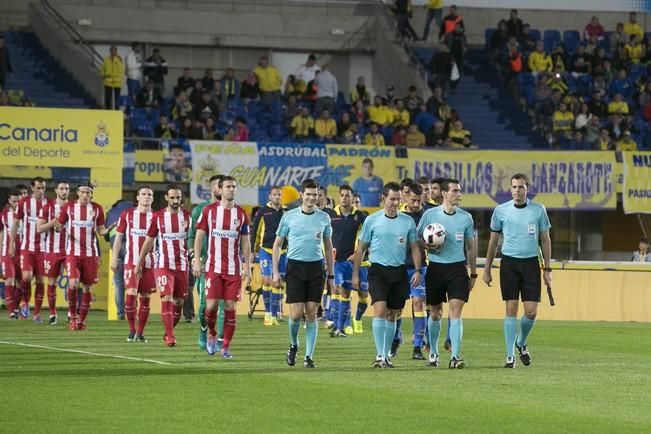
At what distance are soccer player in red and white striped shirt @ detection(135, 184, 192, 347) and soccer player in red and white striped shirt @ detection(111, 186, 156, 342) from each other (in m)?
0.96

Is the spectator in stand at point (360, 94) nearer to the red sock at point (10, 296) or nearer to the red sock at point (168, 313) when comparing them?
the red sock at point (10, 296)

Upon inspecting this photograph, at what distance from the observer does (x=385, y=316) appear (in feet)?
58.3

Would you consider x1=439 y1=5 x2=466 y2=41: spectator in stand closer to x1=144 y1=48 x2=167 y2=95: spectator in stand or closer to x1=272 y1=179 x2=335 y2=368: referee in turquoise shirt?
x1=144 y1=48 x2=167 y2=95: spectator in stand

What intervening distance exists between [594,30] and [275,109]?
36.0ft

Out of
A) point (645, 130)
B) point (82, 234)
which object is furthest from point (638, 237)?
point (82, 234)

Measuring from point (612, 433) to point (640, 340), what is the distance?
522 inches

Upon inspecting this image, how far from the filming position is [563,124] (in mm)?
41062

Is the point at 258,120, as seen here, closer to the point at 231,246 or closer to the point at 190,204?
the point at 190,204

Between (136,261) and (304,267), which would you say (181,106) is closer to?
(136,261)

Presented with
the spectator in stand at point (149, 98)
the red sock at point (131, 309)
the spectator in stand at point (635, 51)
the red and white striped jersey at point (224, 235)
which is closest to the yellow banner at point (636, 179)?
the spectator in stand at point (635, 51)

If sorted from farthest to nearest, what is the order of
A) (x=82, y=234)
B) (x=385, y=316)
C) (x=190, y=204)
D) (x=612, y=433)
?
(x=190, y=204) < (x=82, y=234) < (x=385, y=316) < (x=612, y=433)

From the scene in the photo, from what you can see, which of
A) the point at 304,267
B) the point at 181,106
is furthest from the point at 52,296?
the point at 181,106

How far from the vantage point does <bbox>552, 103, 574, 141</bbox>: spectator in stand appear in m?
40.9

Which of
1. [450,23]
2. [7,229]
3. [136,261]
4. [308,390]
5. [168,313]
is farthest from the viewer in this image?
[450,23]
